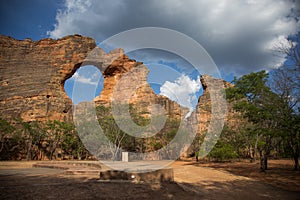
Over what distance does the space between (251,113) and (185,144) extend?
21610 mm

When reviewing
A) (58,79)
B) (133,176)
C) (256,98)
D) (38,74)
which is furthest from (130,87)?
(133,176)

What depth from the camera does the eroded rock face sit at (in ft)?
120

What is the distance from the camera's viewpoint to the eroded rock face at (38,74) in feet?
120

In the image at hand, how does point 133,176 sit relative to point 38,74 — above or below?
below

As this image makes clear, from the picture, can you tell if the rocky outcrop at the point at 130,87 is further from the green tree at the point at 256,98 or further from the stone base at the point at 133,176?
the stone base at the point at 133,176

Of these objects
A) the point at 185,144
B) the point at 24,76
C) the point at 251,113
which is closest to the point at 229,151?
the point at 251,113

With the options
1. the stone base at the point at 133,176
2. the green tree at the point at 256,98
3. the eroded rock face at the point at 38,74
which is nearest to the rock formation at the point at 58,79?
the eroded rock face at the point at 38,74

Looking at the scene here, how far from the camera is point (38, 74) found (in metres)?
39.8

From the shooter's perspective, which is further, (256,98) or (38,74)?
(38,74)

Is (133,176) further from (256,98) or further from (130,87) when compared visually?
(130,87)

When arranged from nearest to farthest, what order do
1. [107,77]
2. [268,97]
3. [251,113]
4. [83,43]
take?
[268,97], [251,113], [83,43], [107,77]

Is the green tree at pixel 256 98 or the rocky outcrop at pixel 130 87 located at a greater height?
the rocky outcrop at pixel 130 87

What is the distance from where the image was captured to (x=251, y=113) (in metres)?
13.0

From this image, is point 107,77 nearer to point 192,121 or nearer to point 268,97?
point 192,121
